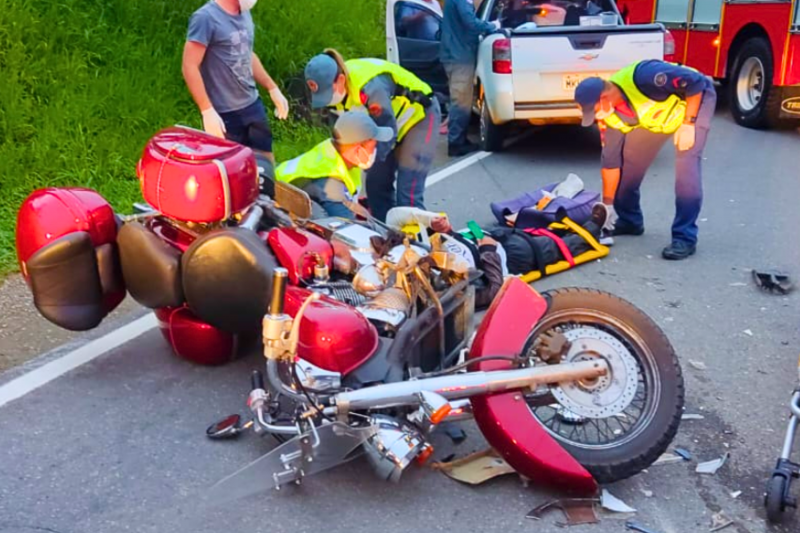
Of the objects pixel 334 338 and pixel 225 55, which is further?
pixel 225 55

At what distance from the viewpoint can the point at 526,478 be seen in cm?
334

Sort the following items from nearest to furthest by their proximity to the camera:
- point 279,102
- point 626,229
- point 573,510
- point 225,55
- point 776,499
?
point 776,499, point 573,510, point 225,55, point 279,102, point 626,229

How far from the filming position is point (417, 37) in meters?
10.9

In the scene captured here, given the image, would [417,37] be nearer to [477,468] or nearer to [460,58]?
[460,58]

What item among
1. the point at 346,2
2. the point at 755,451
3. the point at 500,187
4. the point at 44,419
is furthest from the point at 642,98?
the point at 346,2

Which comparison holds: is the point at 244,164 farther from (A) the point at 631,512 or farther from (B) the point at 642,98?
(B) the point at 642,98

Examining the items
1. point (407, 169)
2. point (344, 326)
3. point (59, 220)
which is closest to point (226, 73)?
point (407, 169)

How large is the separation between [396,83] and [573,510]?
323 centimetres

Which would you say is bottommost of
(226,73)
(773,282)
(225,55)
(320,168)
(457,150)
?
(457,150)

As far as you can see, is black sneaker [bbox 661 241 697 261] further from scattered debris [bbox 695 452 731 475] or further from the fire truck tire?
the fire truck tire

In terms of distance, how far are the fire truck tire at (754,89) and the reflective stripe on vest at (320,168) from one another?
7920mm

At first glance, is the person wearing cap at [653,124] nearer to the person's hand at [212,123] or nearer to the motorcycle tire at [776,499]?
the person's hand at [212,123]

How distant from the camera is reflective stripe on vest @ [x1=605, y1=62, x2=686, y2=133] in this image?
20.3 feet

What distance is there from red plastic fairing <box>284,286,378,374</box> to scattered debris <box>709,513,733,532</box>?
1.37 m
